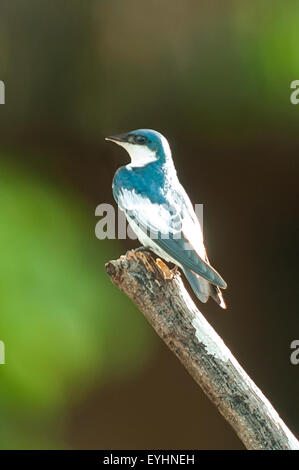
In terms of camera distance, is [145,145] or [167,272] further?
[145,145]

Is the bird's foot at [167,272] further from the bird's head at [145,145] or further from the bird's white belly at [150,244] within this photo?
the bird's head at [145,145]

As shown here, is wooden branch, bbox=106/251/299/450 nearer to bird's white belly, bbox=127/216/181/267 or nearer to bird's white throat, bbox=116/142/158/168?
bird's white belly, bbox=127/216/181/267

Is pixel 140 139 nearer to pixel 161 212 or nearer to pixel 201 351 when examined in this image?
pixel 161 212

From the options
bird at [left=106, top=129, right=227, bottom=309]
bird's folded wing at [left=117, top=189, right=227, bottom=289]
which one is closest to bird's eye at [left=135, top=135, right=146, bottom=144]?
bird at [left=106, top=129, right=227, bottom=309]

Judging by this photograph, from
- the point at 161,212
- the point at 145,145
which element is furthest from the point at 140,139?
the point at 161,212

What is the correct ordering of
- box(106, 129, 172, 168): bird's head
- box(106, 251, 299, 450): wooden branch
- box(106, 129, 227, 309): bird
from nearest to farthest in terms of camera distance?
box(106, 251, 299, 450): wooden branch → box(106, 129, 227, 309): bird → box(106, 129, 172, 168): bird's head

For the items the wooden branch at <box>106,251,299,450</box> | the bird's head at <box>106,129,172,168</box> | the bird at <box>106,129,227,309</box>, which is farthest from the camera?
the bird's head at <box>106,129,172,168</box>
